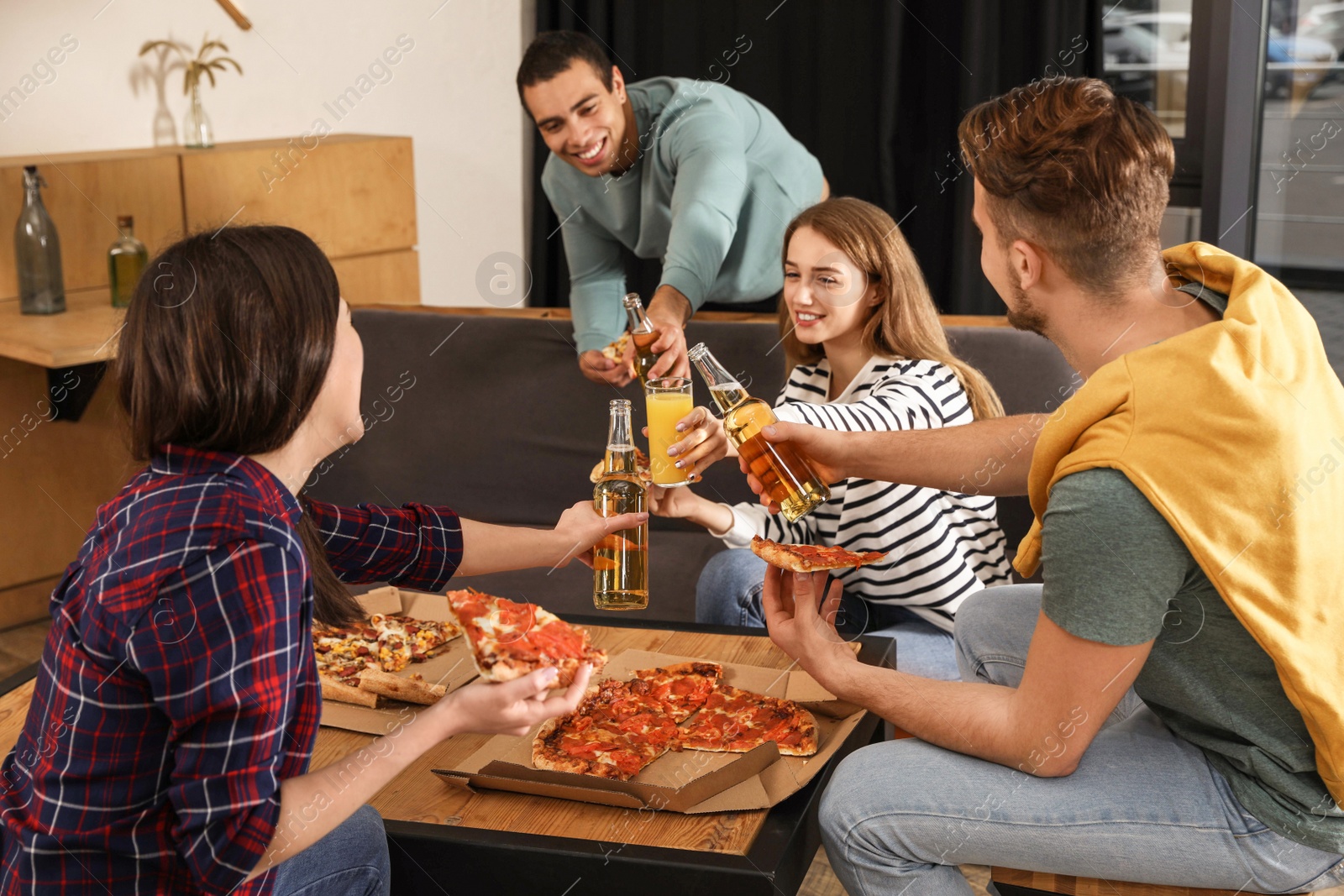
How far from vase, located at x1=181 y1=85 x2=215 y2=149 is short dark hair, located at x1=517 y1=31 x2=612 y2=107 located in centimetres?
160

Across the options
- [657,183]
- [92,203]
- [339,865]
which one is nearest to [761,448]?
[339,865]

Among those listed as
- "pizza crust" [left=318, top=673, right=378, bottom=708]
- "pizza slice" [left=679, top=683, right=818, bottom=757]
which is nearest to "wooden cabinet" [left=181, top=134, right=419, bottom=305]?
"pizza crust" [left=318, top=673, right=378, bottom=708]

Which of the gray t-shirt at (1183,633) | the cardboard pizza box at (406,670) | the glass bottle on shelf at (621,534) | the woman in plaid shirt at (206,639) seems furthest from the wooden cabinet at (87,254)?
the gray t-shirt at (1183,633)

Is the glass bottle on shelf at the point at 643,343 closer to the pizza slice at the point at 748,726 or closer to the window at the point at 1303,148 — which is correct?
the pizza slice at the point at 748,726

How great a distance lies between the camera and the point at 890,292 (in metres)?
2.13

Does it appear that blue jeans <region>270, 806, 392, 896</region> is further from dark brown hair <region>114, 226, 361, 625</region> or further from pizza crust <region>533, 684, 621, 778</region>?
dark brown hair <region>114, 226, 361, 625</region>

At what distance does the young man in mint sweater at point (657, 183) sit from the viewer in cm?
255

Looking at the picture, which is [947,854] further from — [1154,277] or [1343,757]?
[1154,277]

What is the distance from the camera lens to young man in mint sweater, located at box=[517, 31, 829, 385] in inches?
100

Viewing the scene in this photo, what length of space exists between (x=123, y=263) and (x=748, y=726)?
102 inches

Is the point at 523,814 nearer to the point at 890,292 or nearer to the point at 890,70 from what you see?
the point at 890,292

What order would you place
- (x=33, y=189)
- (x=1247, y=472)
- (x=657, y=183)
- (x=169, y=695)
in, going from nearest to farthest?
(x=169, y=695) → (x=1247, y=472) → (x=657, y=183) → (x=33, y=189)

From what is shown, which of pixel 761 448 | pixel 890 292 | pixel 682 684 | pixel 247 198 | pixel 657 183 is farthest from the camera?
pixel 247 198

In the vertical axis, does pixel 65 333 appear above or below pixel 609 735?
above
